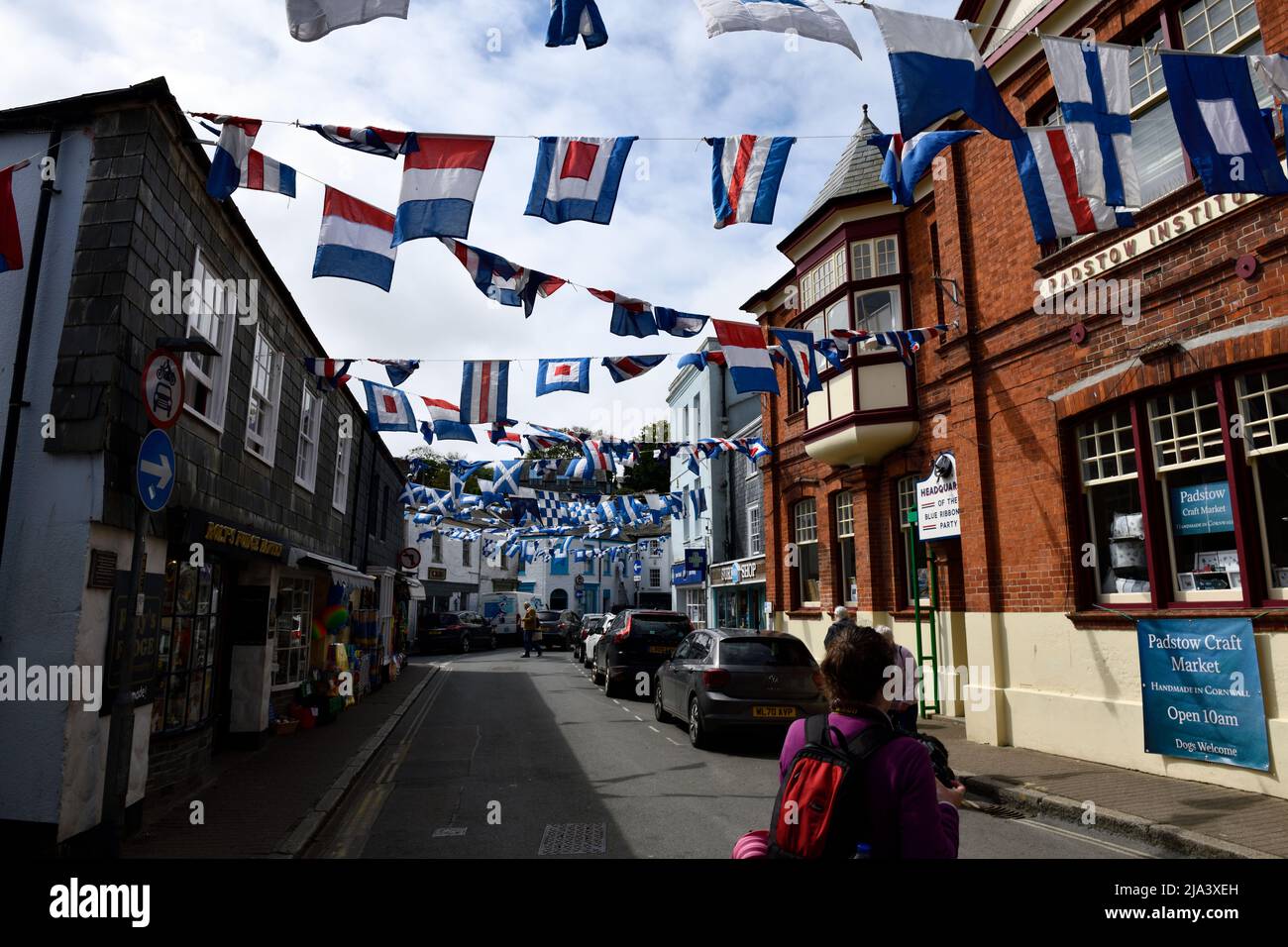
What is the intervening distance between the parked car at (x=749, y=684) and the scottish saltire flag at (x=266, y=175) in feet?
25.2

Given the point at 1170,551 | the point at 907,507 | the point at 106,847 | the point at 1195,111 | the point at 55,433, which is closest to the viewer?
the point at 106,847

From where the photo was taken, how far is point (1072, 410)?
976 cm

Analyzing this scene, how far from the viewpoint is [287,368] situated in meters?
11.5

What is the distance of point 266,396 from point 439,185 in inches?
199

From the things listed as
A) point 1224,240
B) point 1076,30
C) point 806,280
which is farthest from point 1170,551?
point 806,280

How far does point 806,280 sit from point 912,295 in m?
2.88

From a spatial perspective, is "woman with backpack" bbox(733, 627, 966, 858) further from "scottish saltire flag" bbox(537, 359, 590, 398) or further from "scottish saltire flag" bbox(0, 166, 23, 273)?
"scottish saltire flag" bbox(537, 359, 590, 398)

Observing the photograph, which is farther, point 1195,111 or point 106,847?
point 1195,111

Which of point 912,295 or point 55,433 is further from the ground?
point 912,295

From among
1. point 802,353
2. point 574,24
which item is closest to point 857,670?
point 574,24

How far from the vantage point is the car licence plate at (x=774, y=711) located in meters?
10.5

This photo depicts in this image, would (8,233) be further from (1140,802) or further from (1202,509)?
(1202,509)

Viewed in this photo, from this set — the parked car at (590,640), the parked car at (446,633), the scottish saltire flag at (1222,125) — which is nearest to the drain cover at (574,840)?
the scottish saltire flag at (1222,125)
